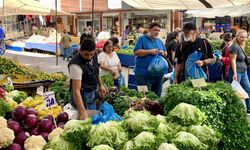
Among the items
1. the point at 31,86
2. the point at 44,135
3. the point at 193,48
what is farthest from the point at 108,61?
the point at 44,135

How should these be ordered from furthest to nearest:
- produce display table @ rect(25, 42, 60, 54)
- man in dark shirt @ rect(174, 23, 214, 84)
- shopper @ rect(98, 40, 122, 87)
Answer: produce display table @ rect(25, 42, 60, 54)
shopper @ rect(98, 40, 122, 87)
man in dark shirt @ rect(174, 23, 214, 84)

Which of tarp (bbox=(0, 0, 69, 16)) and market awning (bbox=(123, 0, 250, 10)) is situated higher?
Answer: tarp (bbox=(0, 0, 69, 16))

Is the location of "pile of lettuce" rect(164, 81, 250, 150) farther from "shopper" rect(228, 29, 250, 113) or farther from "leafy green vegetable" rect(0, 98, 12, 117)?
"shopper" rect(228, 29, 250, 113)

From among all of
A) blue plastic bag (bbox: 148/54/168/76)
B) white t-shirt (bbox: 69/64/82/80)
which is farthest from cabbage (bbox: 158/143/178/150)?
blue plastic bag (bbox: 148/54/168/76)

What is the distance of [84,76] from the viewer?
475 centimetres

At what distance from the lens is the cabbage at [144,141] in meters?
2.65

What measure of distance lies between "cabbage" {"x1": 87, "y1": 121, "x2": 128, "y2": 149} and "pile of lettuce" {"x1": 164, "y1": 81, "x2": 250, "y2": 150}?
3.54ft

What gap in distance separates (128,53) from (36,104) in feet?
37.5

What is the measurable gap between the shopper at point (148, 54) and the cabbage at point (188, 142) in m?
3.57

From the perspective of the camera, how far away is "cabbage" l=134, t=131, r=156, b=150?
8.70 feet

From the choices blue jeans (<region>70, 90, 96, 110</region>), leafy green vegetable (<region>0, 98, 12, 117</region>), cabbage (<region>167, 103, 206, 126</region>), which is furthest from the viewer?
blue jeans (<region>70, 90, 96, 110</region>)

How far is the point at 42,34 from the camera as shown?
28297mm

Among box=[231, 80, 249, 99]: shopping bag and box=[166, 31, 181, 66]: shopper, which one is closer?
box=[231, 80, 249, 99]: shopping bag

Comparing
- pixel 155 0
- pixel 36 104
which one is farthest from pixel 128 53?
pixel 36 104
